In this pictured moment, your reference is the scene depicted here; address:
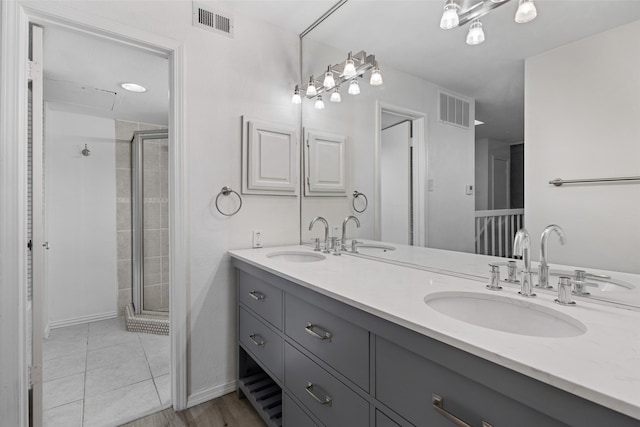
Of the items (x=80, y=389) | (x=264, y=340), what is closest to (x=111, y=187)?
(x=80, y=389)

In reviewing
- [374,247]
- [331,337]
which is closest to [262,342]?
[331,337]

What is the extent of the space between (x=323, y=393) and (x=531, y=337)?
0.75m

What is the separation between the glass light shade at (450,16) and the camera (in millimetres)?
1213

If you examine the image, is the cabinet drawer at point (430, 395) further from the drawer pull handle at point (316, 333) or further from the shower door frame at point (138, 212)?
the shower door frame at point (138, 212)

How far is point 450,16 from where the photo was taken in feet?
4.01

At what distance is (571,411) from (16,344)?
1971 millimetres

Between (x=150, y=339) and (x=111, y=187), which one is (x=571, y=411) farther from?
(x=111, y=187)

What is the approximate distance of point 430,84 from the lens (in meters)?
1.41

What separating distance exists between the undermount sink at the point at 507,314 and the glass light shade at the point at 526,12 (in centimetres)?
93

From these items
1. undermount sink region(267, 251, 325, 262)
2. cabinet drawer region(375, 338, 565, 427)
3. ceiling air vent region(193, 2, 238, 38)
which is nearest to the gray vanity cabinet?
cabinet drawer region(375, 338, 565, 427)

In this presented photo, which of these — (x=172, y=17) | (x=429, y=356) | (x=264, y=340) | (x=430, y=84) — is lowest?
(x=264, y=340)

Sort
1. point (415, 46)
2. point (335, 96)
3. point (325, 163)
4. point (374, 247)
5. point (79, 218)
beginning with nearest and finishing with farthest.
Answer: point (415, 46) < point (374, 247) < point (335, 96) < point (325, 163) < point (79, 218)

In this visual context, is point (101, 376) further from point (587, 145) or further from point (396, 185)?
point (587, 145)

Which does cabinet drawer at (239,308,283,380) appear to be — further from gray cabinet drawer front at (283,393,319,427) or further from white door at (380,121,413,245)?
white door at (380,121,413,245)
